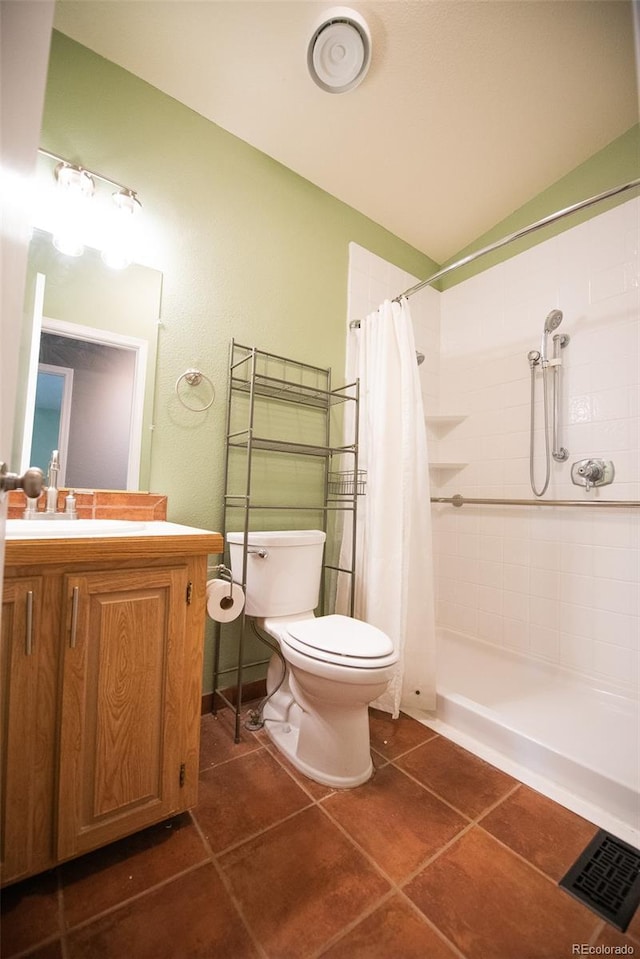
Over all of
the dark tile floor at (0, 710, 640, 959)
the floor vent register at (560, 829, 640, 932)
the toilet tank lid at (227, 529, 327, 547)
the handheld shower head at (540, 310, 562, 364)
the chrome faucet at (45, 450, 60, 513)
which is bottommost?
the dark tile floor at (0, 710, 640, 959)

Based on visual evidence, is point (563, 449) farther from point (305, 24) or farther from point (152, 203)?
point (152, 203)

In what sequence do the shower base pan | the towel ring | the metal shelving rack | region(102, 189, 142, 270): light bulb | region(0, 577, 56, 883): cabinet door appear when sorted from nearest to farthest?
region(0, 577, 56, 883): cabinet door
the shower base pan
region(102, 189, 142, 270): light bulb
the towel ring
the metal shelving rack

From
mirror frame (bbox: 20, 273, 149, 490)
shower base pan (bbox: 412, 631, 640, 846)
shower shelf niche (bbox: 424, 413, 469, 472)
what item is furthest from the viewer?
shower shelf niche (bbox: 424, 413, 469, 472)

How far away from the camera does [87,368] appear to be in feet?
4.39

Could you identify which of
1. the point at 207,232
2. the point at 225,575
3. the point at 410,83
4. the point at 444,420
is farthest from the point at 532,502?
the point at 207,232

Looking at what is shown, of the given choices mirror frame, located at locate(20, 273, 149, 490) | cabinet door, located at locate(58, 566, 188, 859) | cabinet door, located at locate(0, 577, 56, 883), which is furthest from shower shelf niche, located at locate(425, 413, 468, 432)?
cabinet door, located at locate(0, 577, 56, 883)

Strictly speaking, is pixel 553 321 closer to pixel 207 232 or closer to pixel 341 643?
pixel 207 232

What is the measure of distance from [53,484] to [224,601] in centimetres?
69

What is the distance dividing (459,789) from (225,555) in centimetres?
114

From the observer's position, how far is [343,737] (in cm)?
121

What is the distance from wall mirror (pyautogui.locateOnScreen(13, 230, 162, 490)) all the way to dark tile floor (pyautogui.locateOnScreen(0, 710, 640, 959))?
3.47 ft

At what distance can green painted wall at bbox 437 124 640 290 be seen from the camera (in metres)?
1.67

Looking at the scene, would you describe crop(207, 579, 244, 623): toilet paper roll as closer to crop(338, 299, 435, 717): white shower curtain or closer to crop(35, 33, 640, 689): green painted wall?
crop(35, 33, 640, 689): green painted wall

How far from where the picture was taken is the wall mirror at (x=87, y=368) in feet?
4.09
